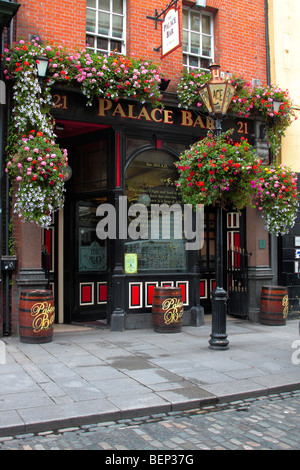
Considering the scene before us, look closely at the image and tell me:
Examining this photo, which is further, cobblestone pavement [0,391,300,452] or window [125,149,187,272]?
window [125,149,187,272]

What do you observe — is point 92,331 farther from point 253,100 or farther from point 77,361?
point 253,100

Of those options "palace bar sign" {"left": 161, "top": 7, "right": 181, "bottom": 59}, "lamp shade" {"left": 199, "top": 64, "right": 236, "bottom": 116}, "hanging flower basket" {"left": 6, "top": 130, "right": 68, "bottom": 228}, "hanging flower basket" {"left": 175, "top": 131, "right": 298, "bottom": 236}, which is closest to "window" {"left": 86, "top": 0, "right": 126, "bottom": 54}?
"palace bar sign" {"left": 161, "top": 7, "right": 181, "bottom": 59}

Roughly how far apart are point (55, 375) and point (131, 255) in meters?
3.94

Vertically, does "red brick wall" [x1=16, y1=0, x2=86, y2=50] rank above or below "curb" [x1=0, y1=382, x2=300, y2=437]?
above

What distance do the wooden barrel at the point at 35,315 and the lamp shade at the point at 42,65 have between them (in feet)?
12.9

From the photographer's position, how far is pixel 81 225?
34.9 ft

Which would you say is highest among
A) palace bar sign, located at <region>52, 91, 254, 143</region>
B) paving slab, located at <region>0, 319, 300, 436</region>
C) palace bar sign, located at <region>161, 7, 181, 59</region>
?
palace bar sign, located at <region>161, 7, 181, 59</region>

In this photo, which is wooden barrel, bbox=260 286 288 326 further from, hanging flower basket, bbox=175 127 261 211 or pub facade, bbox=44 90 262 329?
hanging flower basket, bbox=175 127 261 211

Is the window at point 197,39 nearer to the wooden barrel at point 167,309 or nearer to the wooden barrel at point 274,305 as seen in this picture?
the wooden barrel at point 167,309

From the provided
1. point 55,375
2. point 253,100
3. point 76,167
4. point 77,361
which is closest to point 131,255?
point 76,167

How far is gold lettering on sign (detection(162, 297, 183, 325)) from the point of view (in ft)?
30.3

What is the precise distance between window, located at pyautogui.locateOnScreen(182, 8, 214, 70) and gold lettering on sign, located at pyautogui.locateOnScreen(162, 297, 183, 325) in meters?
5.52

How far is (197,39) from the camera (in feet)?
36.1

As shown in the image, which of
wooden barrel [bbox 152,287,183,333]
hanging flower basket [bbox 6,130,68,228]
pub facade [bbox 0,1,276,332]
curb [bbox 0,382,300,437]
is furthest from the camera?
pub facade [bbox 0,1,276,332]
